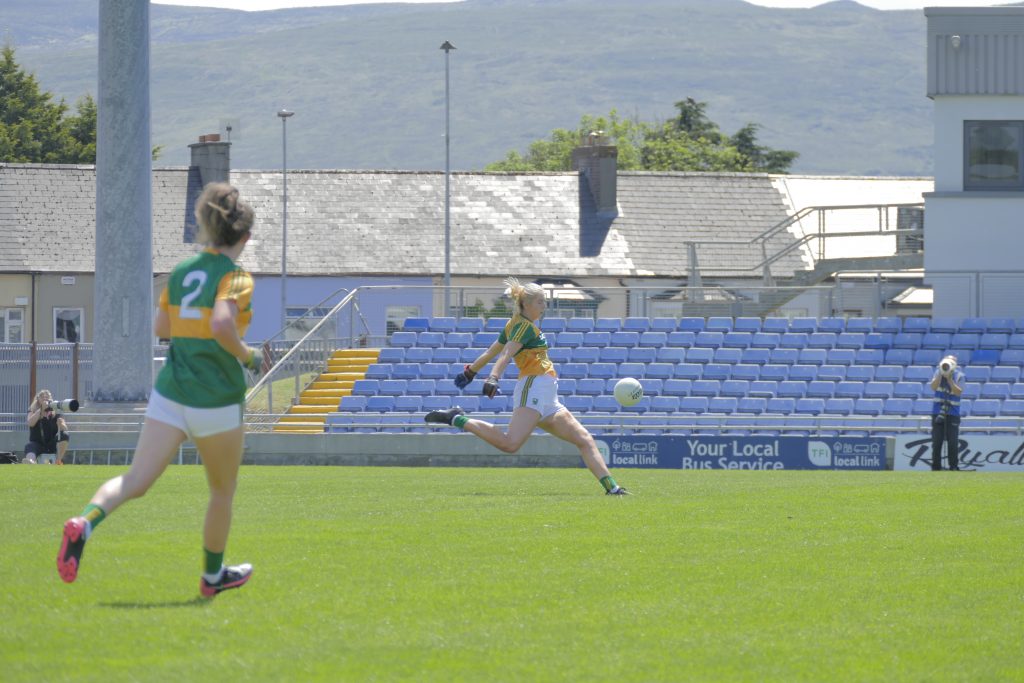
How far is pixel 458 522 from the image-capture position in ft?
36.4

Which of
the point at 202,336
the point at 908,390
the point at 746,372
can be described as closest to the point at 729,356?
the point at 746,372

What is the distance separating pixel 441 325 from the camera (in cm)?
3291

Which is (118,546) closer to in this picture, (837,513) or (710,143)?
(837,513)

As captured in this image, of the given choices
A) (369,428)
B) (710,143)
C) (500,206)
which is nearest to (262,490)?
(369,428)

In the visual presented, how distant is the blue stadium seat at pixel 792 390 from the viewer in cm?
2927

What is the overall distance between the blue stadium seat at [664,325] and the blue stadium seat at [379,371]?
509cm

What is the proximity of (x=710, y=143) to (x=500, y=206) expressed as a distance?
50.1m

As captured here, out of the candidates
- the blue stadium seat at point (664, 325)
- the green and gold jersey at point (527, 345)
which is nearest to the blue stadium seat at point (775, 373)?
the blue stadium seat at point (664, 325)

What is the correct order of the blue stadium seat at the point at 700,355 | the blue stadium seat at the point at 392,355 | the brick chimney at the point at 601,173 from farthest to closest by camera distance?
the brick chimney at the point at 601,173 → the blue stadium seat at the point at 392,355 → the blue stadium seat at the point at 700,355

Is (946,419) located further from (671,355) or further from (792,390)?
(671,355)

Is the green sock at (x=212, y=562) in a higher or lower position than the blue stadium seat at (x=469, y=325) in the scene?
lower

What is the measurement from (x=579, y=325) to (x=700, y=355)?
2.72 m

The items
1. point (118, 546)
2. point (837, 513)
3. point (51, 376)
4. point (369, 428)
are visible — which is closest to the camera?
point (118, 546)

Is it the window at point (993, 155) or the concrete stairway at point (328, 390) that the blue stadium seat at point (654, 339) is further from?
the window at point (993, 155)
